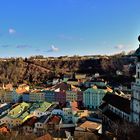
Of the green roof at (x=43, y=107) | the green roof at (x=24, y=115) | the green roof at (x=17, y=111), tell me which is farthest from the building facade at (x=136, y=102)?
the green roof at (x=17, y=111)

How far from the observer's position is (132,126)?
30.3 m

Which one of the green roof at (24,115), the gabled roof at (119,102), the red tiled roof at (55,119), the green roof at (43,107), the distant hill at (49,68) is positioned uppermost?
the distant hill at (49,68)

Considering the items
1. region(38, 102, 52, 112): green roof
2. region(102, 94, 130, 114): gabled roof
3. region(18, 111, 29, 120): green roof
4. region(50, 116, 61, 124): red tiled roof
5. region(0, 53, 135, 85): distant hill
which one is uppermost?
region(0, 53, 135, 85): distant hill

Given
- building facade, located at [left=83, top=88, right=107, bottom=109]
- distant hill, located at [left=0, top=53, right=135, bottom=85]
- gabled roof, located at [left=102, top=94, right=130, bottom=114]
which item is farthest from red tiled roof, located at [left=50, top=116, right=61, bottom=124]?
distant hill, located at [left=0, top=53, right=135, bottom=85]

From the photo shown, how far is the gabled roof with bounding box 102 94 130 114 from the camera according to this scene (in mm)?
37231

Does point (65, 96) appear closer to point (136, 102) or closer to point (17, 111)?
point (17, 111)

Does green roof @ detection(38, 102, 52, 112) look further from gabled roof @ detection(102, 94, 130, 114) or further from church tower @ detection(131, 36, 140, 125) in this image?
church tower @ detection(131, 36, 140, 125)

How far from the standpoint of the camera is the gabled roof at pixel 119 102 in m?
37.2

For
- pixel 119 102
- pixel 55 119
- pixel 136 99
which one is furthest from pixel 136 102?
pixel 55 119

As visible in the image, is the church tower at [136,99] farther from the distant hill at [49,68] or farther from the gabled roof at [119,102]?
the distant hill at [49,68]

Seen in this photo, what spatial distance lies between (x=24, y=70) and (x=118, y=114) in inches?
2757

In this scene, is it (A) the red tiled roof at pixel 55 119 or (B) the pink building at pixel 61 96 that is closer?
(A) the red tiled roof at pixel 55 119

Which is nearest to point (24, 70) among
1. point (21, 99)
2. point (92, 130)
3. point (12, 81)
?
point (12, 81)

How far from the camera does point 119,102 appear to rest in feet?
133
